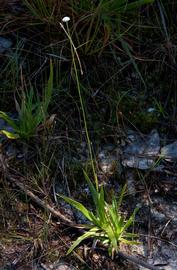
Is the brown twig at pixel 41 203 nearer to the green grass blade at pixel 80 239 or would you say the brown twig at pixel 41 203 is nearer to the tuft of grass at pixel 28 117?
the green grass blade at pixel 80 239

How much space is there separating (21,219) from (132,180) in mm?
512

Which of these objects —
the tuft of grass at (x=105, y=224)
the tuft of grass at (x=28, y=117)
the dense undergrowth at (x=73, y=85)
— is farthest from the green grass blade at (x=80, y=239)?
the tuft of grass at (x=28, y=117)

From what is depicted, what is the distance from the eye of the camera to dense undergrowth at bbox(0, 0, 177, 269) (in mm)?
2164

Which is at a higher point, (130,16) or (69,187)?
(130,16)

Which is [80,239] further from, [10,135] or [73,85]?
[73,85]

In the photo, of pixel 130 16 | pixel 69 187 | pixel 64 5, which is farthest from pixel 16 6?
pixel 69 187

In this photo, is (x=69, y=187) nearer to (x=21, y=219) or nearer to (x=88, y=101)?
(x=21, y=219)

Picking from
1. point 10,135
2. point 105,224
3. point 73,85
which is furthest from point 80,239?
point 73,85

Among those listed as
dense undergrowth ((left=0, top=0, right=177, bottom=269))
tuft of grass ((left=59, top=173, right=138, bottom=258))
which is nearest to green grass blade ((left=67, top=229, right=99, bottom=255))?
tuft of grass ((left=59, top=173, right=138, bottom=258))

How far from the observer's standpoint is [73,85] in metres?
2.39

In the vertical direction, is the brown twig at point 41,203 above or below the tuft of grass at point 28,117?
below

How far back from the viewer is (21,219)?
81.6 inches

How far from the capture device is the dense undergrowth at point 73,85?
2164 millimetres

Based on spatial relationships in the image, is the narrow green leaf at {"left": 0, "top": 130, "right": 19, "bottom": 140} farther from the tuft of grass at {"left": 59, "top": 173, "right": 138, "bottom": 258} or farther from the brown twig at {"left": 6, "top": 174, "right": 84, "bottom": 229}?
the tuft of grass at {"left": 59, "top": 173, "right": 138, "bottom": 258}
